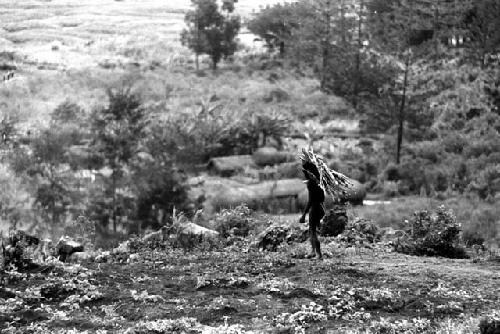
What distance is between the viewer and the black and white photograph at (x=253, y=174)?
868 cm

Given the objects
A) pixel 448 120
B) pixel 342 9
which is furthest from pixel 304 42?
pixel 448 120

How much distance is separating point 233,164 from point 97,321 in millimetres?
23030

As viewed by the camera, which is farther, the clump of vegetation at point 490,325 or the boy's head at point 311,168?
the boy's head at point 311,168

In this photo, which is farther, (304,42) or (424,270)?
(304,42)

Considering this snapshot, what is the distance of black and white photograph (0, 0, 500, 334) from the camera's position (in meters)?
8.68

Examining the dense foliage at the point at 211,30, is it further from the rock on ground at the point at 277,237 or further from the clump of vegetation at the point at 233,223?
the rock on ground at the point at 277,237

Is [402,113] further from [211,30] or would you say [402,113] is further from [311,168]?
[211,30]

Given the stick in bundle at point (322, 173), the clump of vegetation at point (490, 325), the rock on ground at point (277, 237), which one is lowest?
the rock on ground at point (277, 237)

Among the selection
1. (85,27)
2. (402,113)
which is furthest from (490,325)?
(85,27)

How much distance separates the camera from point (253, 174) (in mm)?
29609

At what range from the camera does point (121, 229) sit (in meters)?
23.0

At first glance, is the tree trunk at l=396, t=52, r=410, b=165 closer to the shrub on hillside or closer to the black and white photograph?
the black and white photograph

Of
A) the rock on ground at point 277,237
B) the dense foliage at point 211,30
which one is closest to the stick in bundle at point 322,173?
the rock on ground at point 277,237

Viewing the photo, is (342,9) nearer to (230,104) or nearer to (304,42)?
(304,42)
